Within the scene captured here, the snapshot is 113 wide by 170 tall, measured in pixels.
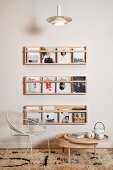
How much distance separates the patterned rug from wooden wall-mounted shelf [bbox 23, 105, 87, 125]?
482mm

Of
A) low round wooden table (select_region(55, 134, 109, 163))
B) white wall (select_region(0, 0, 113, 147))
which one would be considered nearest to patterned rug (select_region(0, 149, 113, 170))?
low round wooden table (select_region(55, 134, 109, 163))

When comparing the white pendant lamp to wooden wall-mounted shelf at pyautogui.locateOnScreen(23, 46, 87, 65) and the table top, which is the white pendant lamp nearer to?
wooden wall-mounted shelf at pyautogui.locateOnScreen(23, 46, 87, 65)

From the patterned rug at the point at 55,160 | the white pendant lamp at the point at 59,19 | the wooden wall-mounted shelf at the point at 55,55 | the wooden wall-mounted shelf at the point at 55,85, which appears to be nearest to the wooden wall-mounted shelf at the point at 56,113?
the wooden wall-mounted shelf at the point at 55,85

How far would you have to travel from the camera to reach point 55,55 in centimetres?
479

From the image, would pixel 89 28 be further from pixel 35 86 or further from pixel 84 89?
pixel 35 86

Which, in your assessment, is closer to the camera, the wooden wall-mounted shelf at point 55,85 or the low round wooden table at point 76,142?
the low round wooden table at point 76,142

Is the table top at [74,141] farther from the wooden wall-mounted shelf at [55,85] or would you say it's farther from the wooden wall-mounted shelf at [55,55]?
the wooden wall-mounted shelf at [55,55]

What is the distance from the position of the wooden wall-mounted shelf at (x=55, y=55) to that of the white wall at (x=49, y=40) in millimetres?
86

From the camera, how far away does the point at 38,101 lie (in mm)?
4832

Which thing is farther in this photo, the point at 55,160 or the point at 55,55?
the point at 55,55

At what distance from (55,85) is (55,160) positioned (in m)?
1.24

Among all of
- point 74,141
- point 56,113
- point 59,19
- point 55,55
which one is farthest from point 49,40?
point 74,141

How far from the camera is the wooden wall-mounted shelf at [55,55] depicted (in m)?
4.75

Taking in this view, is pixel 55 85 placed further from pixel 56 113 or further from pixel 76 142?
pixel 76 142
